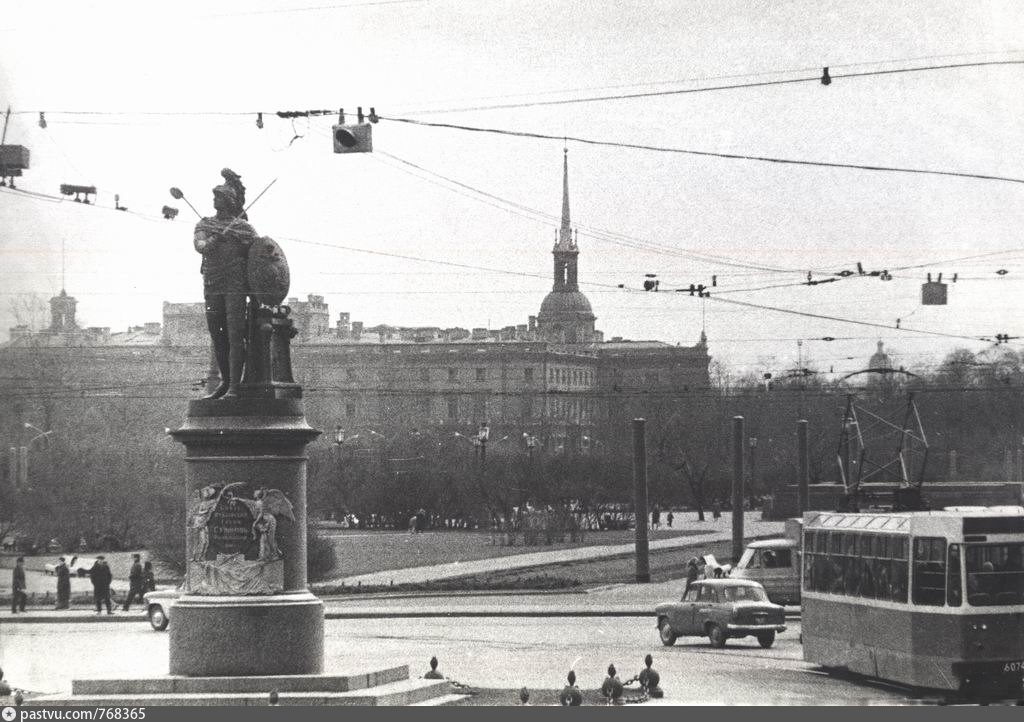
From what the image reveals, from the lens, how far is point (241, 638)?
2283 centimetres

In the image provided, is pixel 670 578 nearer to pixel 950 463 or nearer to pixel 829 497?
pixel 829 497

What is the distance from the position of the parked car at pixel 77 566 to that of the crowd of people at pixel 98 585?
2644mm

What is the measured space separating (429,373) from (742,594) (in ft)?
225

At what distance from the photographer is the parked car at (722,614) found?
32.4 metres

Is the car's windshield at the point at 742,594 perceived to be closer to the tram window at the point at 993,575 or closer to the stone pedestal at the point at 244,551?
the tram window at the point at 993,575

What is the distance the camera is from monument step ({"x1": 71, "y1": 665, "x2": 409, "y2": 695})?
22.1 metres

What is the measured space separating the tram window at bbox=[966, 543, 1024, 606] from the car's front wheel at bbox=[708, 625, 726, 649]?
9441 millimetres

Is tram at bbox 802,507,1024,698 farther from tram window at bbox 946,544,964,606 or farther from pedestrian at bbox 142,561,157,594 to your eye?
pedestrian at bbox 142,561,157,594

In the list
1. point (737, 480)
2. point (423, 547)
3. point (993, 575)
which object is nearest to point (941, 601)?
point (993, 575)

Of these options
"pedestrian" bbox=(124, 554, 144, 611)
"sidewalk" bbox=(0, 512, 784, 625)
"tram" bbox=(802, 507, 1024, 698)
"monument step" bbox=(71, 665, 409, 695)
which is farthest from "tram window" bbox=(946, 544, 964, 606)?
"pedestrian" bbox=(124, 554, 144, 611)

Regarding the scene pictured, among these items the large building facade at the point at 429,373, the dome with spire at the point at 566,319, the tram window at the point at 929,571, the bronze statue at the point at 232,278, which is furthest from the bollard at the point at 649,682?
the dome with spire at the point at 566,319

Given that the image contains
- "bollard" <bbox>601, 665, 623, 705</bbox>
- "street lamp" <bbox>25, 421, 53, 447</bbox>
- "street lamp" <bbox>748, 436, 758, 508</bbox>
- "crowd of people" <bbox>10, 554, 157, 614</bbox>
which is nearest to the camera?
"bollard" <bbox>601, 665, 623, 705</bbox>

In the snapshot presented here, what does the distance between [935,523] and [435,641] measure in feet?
39.8
